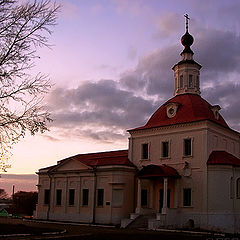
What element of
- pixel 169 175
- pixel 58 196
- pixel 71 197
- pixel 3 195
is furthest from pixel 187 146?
pixel 3 195

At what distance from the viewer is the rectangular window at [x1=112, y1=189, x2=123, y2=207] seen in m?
35.6

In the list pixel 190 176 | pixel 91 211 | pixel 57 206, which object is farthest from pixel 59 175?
pixel 190 176

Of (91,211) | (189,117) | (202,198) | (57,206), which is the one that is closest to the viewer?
(202,198)

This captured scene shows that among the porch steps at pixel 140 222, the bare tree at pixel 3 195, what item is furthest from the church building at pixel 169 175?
the bare tree at pixel 3 195

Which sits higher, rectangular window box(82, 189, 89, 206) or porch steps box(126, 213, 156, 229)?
rectangular window box(82, 189, 89, 206)

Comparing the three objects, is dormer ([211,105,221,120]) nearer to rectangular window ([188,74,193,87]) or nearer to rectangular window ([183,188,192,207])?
rectangular window ([188,74,193,87])

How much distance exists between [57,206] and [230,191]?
16.8 meters

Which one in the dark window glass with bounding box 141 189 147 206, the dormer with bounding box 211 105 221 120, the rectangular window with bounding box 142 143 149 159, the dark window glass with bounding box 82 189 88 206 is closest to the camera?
the dark window glass with bounding box 141 189 147 206

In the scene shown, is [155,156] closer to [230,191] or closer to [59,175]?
[230,191]

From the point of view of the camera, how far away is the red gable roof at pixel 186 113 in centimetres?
3450

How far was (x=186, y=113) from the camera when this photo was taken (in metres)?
35.0

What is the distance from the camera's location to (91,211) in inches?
1458

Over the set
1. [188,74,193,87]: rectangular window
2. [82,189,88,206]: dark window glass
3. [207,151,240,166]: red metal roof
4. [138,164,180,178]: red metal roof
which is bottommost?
[82,189,88,206]: dark window glass

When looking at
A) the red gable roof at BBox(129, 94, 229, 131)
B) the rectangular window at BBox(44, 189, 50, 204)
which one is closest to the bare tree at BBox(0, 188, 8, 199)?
the rectangular window at BBox(44, 189, 50, 204)
